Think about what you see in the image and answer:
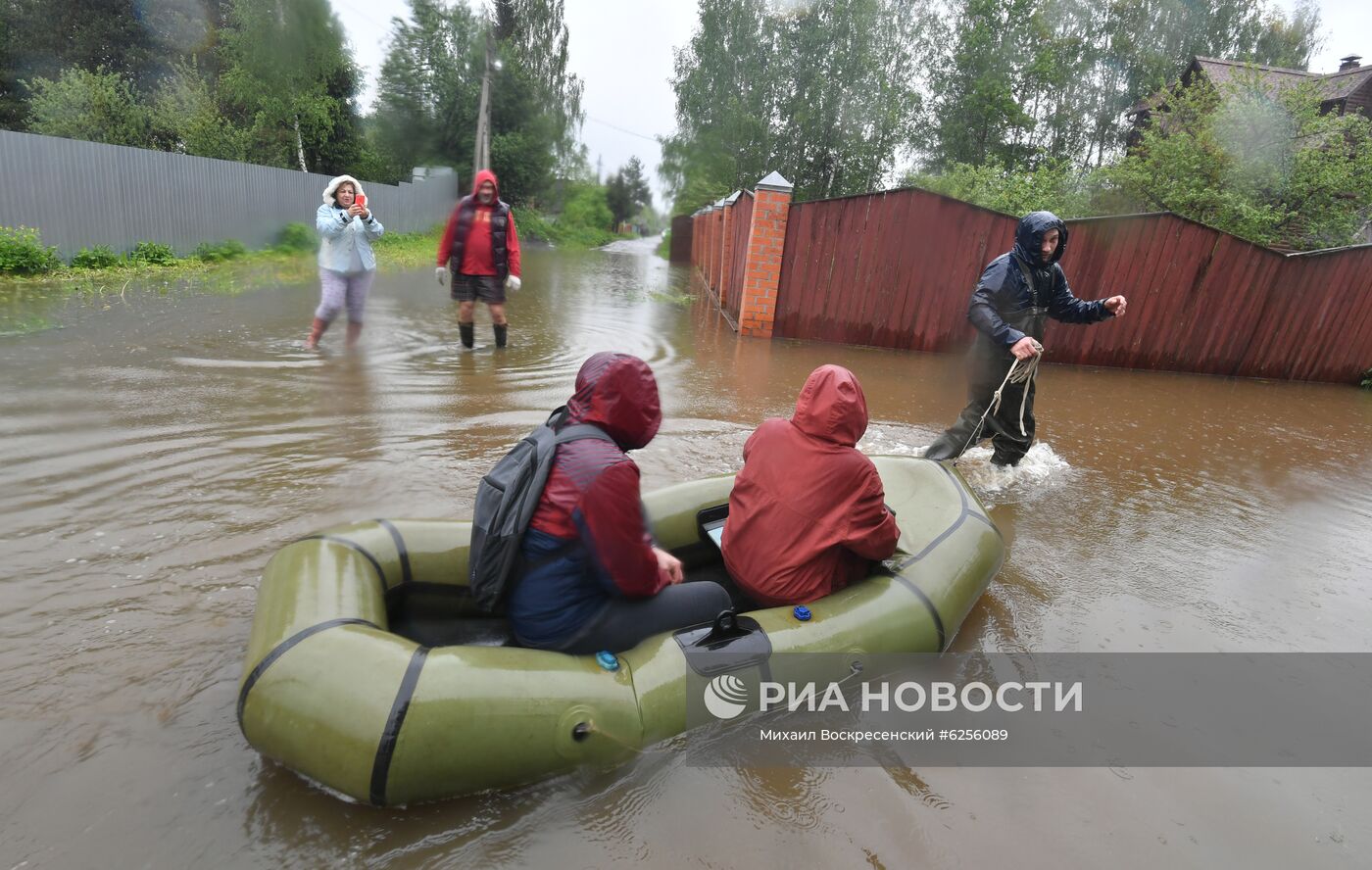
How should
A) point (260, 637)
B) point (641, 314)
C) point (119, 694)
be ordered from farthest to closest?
point (641, 314), point (119, 694), point (260, 637)

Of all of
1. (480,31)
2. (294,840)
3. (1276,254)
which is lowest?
(294,840)

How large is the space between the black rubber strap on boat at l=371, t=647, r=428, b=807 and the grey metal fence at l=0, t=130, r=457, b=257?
12.2 meters

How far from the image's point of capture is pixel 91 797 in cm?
192

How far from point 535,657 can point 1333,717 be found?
301 centimetres

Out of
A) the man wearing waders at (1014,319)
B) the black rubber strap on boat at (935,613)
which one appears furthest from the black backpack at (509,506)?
the man wearing waders at (1014,319)

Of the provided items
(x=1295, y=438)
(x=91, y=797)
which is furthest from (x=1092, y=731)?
(x=1295, y=438)

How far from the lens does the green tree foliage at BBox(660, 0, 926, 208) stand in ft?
80.5

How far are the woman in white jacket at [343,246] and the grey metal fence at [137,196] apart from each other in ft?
23.1

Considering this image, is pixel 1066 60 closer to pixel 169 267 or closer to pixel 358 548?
pixel 169 267

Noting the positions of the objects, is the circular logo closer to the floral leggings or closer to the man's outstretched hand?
the man's outstretched hand

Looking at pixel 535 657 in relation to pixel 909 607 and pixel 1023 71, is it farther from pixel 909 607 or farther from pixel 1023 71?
pixel 1023 71

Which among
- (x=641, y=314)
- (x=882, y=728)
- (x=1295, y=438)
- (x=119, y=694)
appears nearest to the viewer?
(x=119, y=694)

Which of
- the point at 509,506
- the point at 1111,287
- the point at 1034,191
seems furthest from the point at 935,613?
the point at 1034,191

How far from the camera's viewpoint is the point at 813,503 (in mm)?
2568
